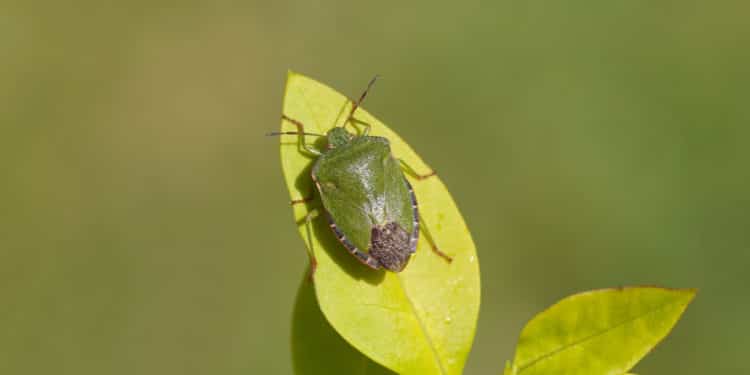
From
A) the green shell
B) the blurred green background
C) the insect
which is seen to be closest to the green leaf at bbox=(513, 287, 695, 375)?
the insect

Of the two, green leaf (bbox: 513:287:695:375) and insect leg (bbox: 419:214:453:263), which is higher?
insect leg (bbox: 419:214:453:263)

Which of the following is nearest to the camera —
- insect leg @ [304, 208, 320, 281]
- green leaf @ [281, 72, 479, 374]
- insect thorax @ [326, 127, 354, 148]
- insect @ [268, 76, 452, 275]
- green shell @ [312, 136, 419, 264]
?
green leaf @ [281, 72, 479, 374]

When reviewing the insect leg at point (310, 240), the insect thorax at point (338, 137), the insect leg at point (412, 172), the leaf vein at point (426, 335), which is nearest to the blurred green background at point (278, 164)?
the insect thorax at point (338, 137)

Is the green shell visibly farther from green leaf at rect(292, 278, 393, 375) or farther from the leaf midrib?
the leaf midrib

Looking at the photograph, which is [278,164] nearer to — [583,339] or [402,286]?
[402,286]

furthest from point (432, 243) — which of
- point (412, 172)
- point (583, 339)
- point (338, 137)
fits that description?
point (338, 137)

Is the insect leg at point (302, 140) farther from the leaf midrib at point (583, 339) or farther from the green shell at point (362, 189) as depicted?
the leaf midrib at point (583, 339)

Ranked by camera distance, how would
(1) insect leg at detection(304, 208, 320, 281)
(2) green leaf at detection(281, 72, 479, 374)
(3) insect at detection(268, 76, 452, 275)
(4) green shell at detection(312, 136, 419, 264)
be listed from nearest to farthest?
1. (2) green leaf at detection(281, 72, 479, 374)
2. (1) insect leg at detection(304, 208, 320, 281)
3. (3) insect at detection(268, 76, 452, 275)
4. (4) green shell at detection(312, 136, 419, 264)
